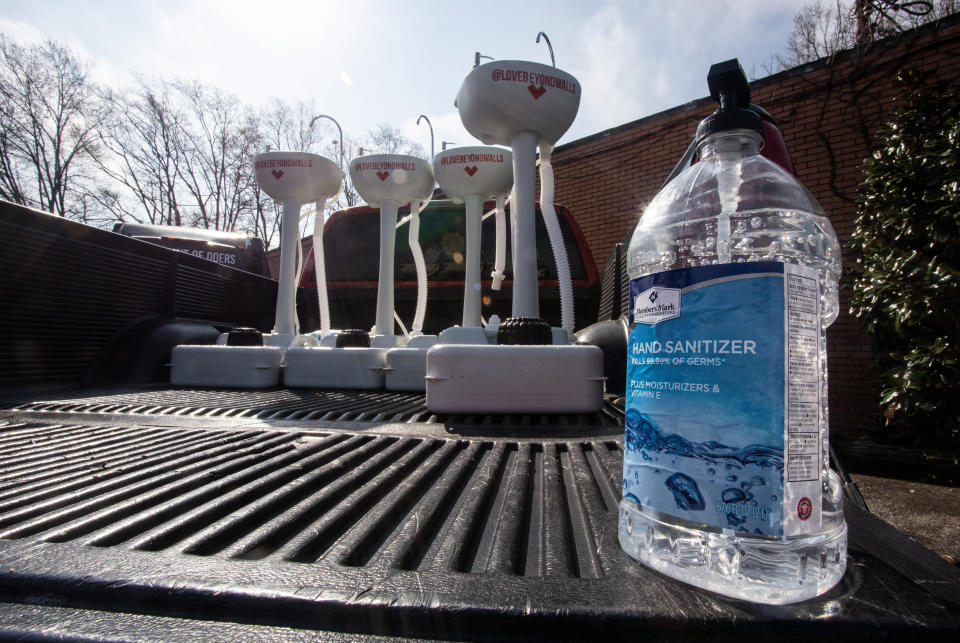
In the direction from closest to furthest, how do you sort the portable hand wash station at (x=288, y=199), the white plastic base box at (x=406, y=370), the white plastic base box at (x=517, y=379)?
1. the white plastic base box at (x=517, y=379)
2. the white plastic base box at (x=406, y=370)
3. the portable hand wash station at (x=288, y=199)

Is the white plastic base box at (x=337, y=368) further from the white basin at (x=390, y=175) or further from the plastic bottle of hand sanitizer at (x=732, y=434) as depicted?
the plastic bottle of hand sanitizer at (x=732, y=434)

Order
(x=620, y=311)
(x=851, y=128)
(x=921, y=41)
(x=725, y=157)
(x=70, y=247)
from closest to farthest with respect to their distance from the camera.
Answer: (x=725, y=157)
(x=70, y=247)
(x=620, y=311)
(x=921, y=41)
(x=851, y=128)

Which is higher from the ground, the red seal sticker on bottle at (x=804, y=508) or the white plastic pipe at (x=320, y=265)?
the white plastic pipe at (x=320, y=265)

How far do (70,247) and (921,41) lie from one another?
679 centimetres

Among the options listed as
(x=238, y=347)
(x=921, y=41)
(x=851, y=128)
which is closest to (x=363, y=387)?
(x=238, y=347)

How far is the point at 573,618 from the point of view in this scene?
1.27 ft

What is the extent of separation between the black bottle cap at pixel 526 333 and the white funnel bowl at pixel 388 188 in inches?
53.7

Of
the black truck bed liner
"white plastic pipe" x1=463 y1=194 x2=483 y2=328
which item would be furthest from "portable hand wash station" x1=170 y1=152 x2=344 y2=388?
the black truck bed liner

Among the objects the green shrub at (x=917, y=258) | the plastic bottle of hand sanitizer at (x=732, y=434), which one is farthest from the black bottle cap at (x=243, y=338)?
the green shrub at (x=917, y=258)

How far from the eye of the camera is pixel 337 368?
2150 mm

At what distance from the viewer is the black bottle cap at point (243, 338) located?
2.26 m

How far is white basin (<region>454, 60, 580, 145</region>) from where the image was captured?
185 centimetres

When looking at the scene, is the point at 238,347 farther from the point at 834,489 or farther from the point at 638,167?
the point at 638,167

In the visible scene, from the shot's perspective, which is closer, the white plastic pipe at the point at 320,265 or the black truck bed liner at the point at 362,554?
the black truck bed liner at the point at 362,554
